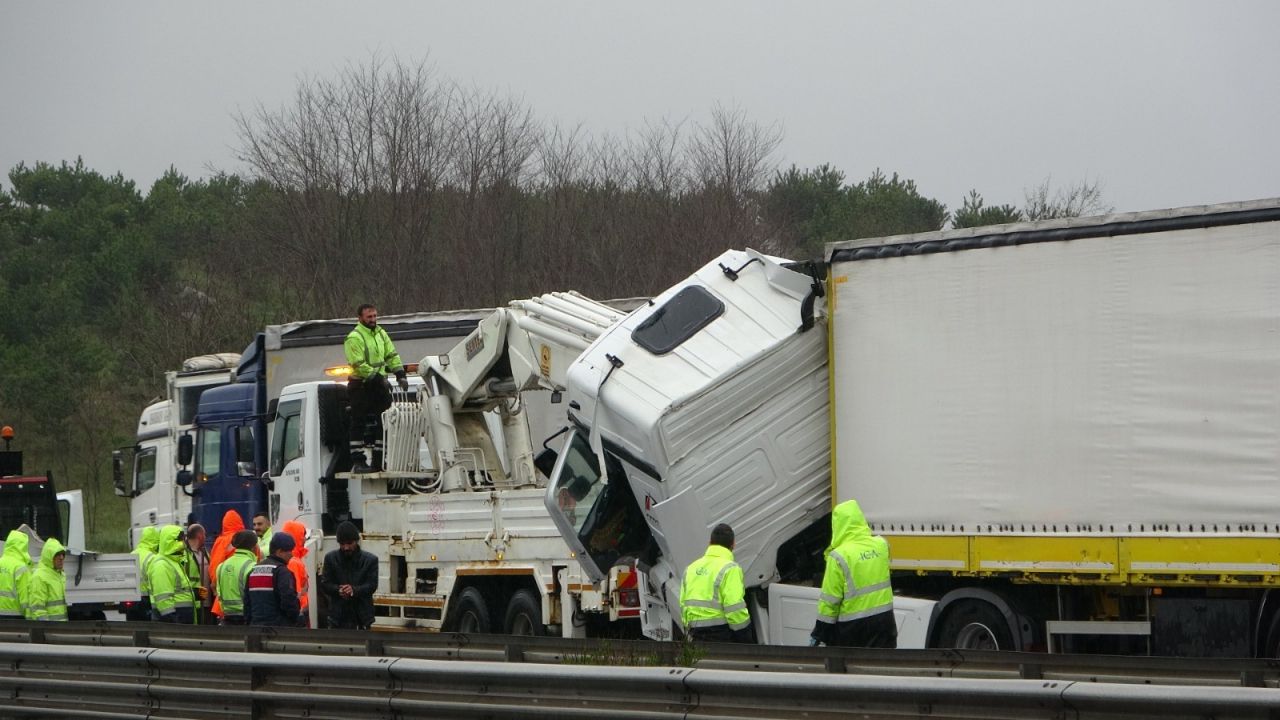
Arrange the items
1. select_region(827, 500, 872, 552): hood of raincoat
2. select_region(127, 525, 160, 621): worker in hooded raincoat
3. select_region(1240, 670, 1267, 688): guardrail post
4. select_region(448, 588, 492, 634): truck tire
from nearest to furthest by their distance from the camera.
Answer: select_region(1240, 670, 1267, 688): guardrail post < select_region(827, 500, 872, 552): hood of raincoat < select_region(127, 525, 160, 621): worker in hooded raincoat < select_region(448, 588, 492, 634): truck tire

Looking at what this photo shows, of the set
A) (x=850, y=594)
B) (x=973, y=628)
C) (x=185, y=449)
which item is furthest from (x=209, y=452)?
(x=850, y=594)

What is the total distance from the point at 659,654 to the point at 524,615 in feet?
19.1

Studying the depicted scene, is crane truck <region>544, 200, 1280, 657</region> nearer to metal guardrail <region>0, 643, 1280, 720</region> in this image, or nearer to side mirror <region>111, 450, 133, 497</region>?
metal guardrail <region>0, 643, 1280, 720</region>

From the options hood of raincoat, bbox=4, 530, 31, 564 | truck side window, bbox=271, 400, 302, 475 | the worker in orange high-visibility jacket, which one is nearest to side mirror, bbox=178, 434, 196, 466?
truck side window, bbox=271, 400, 302, 475

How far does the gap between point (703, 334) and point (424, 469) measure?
502cm

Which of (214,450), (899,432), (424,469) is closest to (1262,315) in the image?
(899,432)

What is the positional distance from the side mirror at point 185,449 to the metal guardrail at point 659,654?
8.46m

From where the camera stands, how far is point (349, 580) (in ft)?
36.9

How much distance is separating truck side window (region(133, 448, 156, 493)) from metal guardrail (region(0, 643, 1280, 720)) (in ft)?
42.9

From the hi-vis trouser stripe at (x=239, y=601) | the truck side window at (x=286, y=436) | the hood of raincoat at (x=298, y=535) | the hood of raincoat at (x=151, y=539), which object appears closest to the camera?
the hi-vis trouser stripe at (x=239, y=601)

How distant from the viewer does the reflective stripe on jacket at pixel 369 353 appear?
50.4 ft

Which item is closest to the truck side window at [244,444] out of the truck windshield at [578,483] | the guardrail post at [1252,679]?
the truck windshield at [578,483]

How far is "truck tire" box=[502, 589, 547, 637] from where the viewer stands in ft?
43.7

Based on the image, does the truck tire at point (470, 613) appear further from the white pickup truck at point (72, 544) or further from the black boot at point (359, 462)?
the white pickup truck at point (72, 544)
